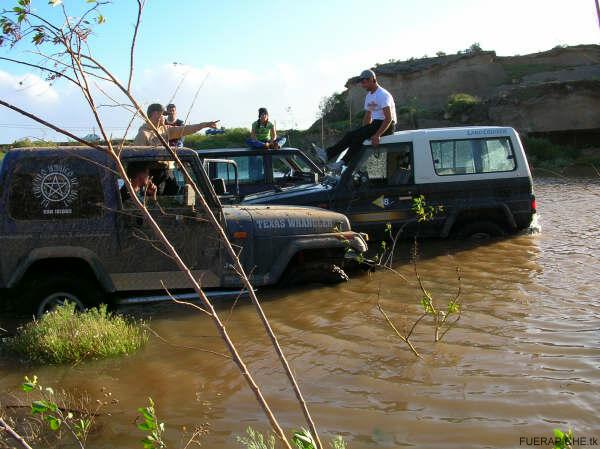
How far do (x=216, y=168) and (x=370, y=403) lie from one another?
6.03 m

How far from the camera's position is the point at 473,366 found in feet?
14.8

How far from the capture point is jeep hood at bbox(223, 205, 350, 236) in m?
6.27

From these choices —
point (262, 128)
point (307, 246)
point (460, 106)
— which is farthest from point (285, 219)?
point (460, 106)

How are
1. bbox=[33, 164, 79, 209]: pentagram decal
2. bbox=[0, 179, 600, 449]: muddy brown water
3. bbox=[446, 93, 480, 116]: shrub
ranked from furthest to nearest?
bbox=[446, 93, 480, 116]: shrub → bbox=[33, 164, 79, 209]: pentagram decal → bbox=[0, 179, 600, 449]: muddy brown water

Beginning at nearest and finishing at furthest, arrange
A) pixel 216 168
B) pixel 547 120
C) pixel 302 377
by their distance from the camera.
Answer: pixel 302 377 < pixel 216 168 < pixel 547 120

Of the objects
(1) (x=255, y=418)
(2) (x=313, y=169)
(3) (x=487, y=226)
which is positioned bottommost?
(1) (x=255, y=418)

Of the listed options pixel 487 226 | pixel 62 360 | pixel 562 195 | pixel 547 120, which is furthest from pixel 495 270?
pixel 547 120

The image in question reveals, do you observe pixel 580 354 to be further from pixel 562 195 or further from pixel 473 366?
pixel 562 195

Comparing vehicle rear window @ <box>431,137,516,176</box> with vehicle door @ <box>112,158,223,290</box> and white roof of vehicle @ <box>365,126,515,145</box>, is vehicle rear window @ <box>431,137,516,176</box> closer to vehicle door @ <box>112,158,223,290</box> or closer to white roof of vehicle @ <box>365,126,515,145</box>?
white roof of vehicle @ <box>365,126,515,145</box>

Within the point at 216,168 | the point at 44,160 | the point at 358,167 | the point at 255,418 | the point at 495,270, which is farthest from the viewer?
the point at 216,168

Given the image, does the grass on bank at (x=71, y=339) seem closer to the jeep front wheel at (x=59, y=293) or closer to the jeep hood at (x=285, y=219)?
the jeep front wheel at (x=59, y=293)

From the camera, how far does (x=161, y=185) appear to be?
19.7ft

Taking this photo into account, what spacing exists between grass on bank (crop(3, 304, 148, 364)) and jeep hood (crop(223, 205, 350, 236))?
5.40ft

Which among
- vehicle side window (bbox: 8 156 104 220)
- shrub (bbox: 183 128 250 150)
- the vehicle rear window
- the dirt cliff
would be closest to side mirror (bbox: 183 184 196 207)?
vehicle side window (bbox: 8 156 104 220)
